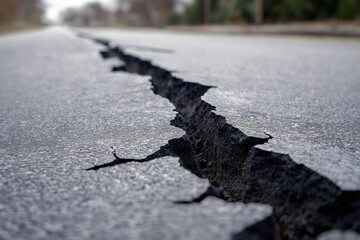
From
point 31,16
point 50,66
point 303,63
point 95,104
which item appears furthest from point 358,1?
point 31,16

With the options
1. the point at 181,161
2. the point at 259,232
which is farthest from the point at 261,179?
the point at 259,232

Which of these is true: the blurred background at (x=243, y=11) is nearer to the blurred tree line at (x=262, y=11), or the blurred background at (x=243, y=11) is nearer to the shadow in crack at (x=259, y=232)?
the blurred tree line at (x=262, y=11)

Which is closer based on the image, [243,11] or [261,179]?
[261,179]

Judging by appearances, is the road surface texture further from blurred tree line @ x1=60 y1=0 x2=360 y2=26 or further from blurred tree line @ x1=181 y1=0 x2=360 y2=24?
blurred tree line @ x1=181 y1=0 x2=360 y2=24

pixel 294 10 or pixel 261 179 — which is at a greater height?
pixel 294 10

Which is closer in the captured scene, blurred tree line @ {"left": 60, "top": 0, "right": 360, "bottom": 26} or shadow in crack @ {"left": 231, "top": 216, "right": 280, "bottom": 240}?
A: shadow in crack @ {"left": 231, "top": 216, "right": 280, "bottom": 240}

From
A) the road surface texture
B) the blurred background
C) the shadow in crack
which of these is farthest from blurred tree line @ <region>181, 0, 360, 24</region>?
the shadow in crack

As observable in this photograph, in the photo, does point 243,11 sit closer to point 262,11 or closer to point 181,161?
point 262,11

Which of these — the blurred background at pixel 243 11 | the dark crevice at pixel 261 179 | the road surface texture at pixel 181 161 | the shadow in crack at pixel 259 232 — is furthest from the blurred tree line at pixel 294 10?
Answer: the shadow in crack at pixel 259 232
